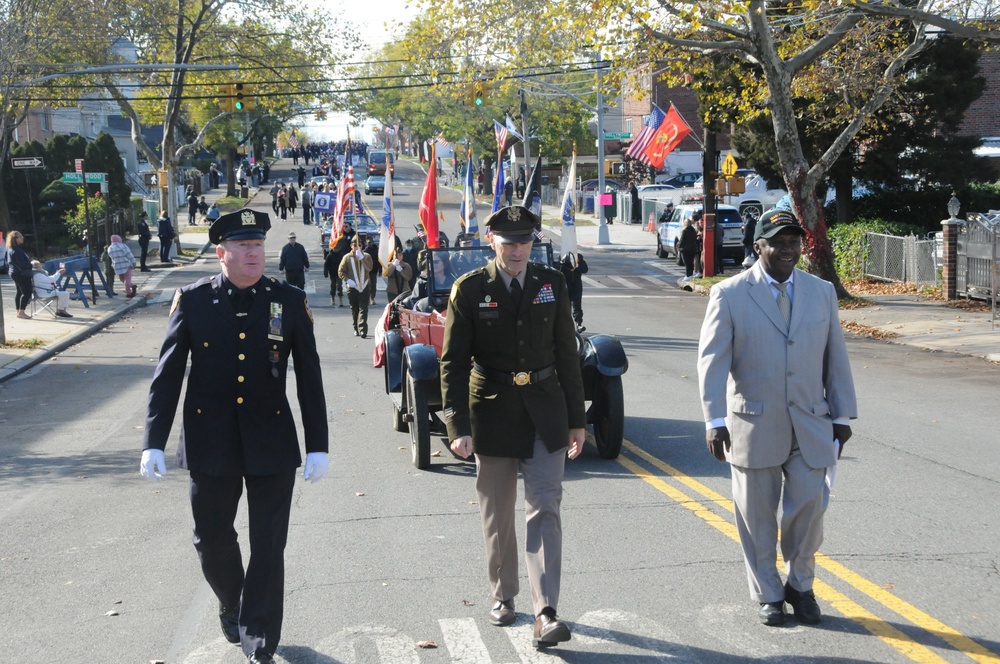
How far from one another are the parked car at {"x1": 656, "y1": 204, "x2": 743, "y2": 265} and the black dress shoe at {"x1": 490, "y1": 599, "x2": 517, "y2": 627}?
1095 inches

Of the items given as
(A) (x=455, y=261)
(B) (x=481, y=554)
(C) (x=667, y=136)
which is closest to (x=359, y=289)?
(A) (x=455, y=261)

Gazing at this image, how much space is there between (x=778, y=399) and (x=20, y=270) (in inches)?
876

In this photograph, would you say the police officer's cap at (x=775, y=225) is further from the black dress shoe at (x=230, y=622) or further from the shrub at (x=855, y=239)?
the shrub at (x=855, y=239)

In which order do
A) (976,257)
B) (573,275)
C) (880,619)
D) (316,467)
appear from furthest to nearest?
(976,257) → (573,275) → (880,619) → (316,467)

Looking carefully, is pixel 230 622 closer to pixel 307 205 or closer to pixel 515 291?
pixel 515 291

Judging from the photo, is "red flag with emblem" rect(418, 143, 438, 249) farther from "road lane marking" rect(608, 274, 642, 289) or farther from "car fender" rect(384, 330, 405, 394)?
"road lane marking" rect(608, 274, 642, 289)

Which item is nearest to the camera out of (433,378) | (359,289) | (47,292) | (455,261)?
(433,378)

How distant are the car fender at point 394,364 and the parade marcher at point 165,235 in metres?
29.9

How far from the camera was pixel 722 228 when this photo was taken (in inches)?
1355

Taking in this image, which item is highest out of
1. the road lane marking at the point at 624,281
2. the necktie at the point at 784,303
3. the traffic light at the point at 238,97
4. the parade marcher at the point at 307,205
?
the traffic light at the point at 238,97

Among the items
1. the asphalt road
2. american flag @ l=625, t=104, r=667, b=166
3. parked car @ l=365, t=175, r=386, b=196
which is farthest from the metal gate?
parked car @ l=365, t=175, r=386, b=196

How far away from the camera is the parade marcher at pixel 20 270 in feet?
78.6

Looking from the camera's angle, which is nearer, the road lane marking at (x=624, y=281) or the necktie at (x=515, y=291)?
the necktie at (x=515, y=291)

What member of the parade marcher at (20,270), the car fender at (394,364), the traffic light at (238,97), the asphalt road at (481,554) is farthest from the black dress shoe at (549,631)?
the traffic light at (238,97)
